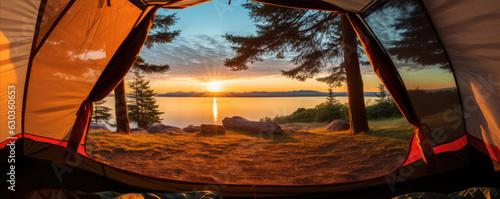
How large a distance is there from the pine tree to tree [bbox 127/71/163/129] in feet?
2.55

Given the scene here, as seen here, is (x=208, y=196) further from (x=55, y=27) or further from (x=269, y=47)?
(x=269, y=47)

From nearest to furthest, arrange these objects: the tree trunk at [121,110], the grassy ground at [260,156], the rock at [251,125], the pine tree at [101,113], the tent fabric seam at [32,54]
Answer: the tent fabric seam at [32,54], the grassy ground at [260,156], the tree trunk at [121,110], the rock at [251,125], the pine tree at [101,113]

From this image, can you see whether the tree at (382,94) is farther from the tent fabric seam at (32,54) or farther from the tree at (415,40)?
the tent fabric seam at (32,54)

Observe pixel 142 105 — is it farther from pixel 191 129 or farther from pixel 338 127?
pixel 338 127

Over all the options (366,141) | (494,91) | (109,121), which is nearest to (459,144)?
(494,91)

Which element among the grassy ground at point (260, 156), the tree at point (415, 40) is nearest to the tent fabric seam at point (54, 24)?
the grassy ground at point (260, 156)

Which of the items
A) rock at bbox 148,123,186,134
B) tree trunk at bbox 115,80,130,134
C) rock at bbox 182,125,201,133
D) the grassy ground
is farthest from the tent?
rock at bbox 182,125,201,133

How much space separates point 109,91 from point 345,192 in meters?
2.03

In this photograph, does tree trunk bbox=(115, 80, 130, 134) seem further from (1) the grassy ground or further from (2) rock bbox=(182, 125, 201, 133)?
(2) rock bbox=(182, 125, 201, 133)

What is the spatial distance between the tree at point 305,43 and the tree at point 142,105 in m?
5.70

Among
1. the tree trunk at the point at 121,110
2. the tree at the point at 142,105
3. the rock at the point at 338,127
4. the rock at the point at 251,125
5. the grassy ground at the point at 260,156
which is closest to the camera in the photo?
the grassy ground at the point at 260,156

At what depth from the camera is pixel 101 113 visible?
363 inches

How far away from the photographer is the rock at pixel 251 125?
625cm

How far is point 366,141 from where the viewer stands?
449 centimetres
